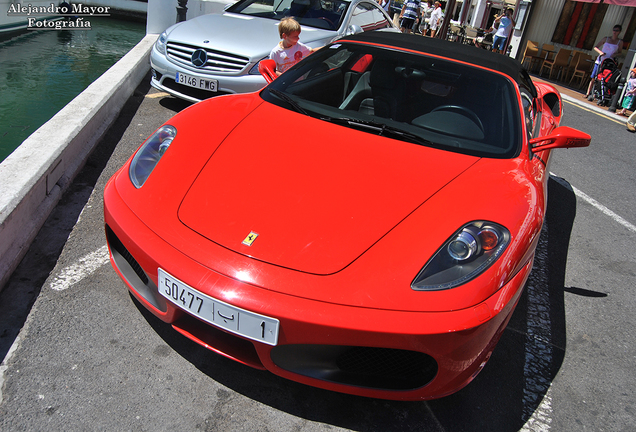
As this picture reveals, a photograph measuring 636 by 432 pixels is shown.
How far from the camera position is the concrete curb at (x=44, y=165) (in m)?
2.52

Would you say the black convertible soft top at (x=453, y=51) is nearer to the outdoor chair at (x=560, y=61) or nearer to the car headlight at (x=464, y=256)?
the car headlight at (x=464, y=256)

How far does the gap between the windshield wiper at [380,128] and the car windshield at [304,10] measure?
13.0 feet

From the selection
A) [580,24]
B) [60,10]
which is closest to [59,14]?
[60,10]

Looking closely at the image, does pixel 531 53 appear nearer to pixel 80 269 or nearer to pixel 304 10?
pixel 304 10

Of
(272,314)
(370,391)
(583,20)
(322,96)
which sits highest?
(583,20)

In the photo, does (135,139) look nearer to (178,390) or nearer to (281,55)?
(281,55)

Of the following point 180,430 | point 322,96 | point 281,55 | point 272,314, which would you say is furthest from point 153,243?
point 281,55

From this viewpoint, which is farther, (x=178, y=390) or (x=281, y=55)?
(x=281, y=55)

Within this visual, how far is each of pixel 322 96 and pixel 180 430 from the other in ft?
6.67

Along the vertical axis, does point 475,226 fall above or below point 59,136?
above

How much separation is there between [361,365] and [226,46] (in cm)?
420

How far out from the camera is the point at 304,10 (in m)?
6.32

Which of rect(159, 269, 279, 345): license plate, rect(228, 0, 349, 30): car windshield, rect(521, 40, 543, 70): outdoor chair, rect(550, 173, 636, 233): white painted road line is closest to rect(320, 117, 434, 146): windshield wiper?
rect(159, 269, 279, 345): license plate

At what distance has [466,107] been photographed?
9.16 feet
